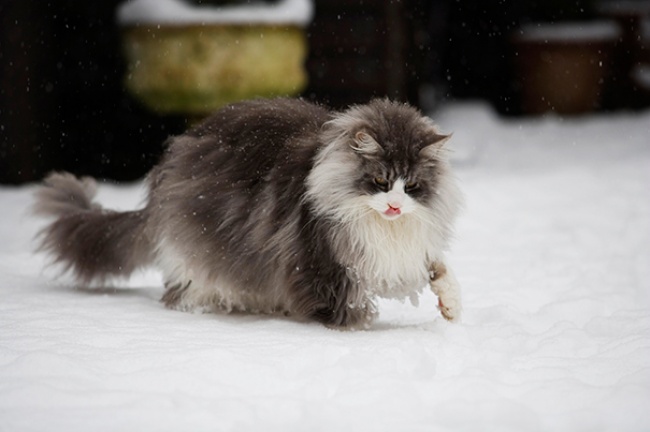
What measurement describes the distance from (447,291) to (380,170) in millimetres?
A: 520

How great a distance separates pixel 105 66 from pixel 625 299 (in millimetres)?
4543

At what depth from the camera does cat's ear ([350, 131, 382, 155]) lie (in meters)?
3.03

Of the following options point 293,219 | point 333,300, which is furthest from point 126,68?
point 333,300

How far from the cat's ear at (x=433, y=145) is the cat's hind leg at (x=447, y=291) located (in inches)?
15.5

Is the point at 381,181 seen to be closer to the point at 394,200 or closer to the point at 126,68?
the point at 394,200

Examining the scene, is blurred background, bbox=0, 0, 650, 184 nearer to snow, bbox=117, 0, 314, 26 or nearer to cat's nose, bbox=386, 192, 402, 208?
snow, bbox=117, 0, 314, 26

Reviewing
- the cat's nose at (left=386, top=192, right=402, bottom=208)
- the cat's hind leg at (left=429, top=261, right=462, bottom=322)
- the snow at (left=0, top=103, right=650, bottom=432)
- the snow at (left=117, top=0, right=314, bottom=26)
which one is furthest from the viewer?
the snow at (left=117, top=0, right=314, bottom=26)

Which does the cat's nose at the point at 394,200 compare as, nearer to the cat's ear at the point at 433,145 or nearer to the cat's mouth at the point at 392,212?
the cat's mouth at the point at 392,212

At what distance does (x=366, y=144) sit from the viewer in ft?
9.98

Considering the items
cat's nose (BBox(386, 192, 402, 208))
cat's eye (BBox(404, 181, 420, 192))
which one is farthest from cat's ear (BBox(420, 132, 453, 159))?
cat's nose (BBox(386, 192, 402, 208))

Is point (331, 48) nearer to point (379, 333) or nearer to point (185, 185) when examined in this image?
point (185, 185)

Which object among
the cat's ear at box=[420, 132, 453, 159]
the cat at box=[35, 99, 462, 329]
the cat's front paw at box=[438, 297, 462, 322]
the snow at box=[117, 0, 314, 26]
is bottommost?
the cat's front paw at box=[438, 297, 462, 322]

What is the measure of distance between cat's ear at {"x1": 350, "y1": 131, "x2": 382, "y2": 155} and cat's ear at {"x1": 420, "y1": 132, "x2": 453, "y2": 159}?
0.55ft

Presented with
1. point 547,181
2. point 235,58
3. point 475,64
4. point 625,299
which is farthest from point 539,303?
point 475,64
